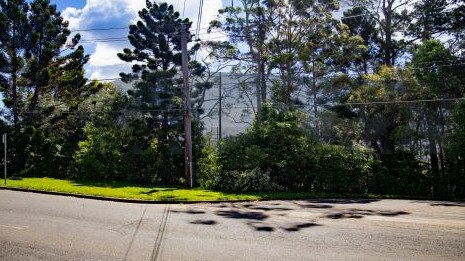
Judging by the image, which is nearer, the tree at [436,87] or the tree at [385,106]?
the tree at [436,87]

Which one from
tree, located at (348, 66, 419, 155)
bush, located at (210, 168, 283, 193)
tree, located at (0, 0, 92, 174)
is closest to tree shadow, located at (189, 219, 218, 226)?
bush, located at (210, 168, 283, 193)

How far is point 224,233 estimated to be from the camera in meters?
9.81

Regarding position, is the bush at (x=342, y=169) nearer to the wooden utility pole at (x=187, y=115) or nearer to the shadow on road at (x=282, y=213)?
the shadow on road at (x=282, y=213)

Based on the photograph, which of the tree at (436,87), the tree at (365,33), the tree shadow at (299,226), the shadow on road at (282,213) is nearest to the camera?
the tree shadow at (299,226)

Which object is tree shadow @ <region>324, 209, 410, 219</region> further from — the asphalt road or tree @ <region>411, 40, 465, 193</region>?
tree @ <region>411, 40, 465, 193</region>

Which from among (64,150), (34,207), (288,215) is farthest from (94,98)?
(288,215)

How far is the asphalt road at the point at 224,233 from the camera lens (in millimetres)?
7754

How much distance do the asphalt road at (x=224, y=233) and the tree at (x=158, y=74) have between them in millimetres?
15340

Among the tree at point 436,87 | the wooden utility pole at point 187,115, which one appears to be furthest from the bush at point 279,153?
the tree at point 436,87

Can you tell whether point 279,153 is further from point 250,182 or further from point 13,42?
point 13,42

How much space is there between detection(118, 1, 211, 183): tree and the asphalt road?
15.3 m

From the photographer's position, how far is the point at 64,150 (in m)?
30.0

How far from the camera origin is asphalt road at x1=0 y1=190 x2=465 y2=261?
25.4ft

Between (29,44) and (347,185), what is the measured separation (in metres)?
26.3
